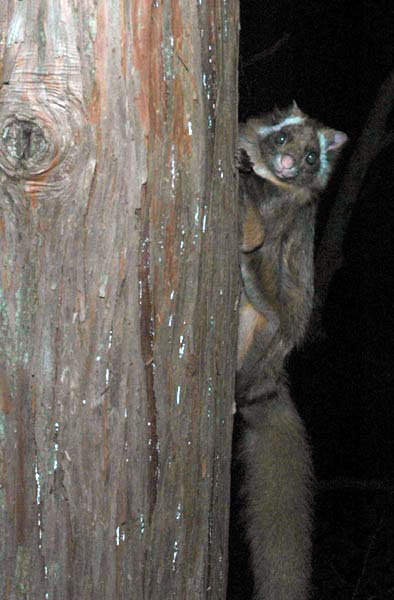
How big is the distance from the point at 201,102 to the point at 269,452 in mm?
1979

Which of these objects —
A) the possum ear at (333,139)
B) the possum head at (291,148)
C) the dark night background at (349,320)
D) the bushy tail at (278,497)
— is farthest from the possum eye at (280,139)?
the dark night background at (349,320)

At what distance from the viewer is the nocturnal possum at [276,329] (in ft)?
9.80

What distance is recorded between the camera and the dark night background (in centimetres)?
511

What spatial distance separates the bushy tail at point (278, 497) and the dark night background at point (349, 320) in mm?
1871

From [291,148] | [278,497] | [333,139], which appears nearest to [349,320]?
[333,139]

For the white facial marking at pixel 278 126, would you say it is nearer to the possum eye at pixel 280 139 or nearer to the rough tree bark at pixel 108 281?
the possum eye at pixel 280 139

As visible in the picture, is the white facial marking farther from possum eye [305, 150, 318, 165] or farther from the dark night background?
the dark night background

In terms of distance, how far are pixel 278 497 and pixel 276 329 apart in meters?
0.63

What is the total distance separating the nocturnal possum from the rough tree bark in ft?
4.60

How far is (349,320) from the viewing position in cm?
561

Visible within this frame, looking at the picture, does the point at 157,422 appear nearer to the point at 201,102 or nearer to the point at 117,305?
the point at 117,305

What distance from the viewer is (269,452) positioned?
3.22 m

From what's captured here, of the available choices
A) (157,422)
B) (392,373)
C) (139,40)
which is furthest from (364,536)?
(139,40)

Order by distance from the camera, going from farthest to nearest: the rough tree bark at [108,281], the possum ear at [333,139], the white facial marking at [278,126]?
the possum ear at [333,139], the white facial marking at [278,126], the rough tree bark at [108,281]
